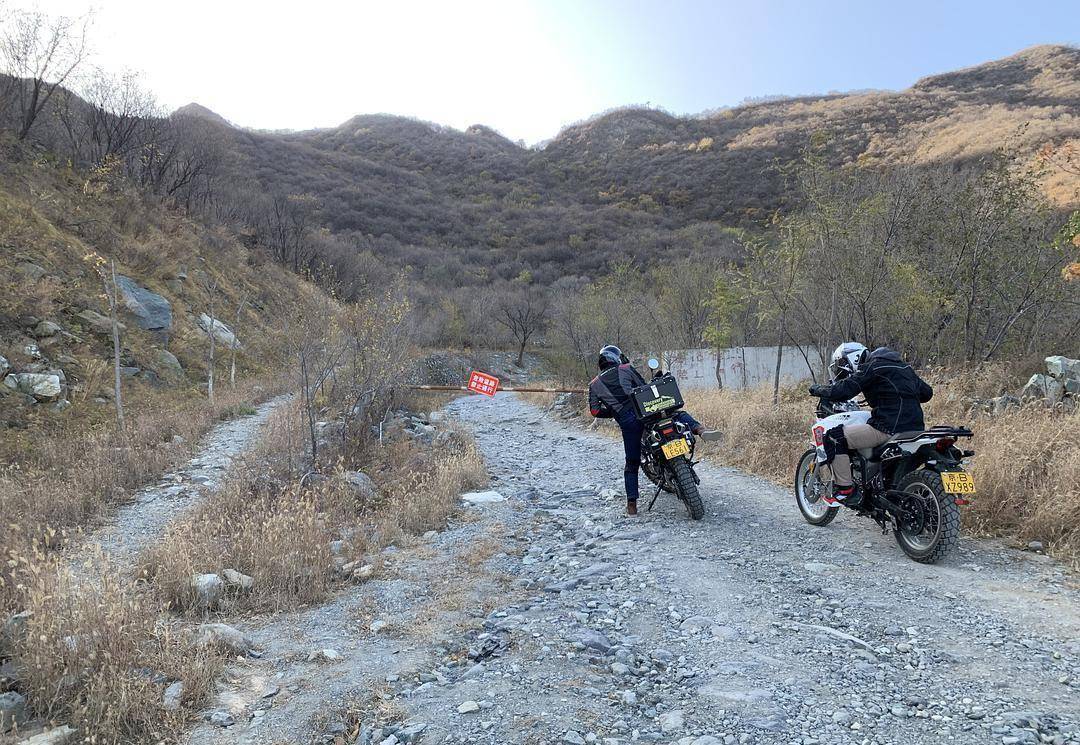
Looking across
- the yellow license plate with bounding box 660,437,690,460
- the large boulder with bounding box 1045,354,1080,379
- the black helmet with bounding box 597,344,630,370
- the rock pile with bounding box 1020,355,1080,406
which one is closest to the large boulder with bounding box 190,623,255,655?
the yellow license plate with bounding box 660,437,690,460

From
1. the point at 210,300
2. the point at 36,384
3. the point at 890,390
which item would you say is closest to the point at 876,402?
the point at 890,390

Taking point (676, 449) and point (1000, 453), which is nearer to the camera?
point (1000, 453)

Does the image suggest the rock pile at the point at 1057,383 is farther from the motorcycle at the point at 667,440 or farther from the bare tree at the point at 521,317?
the bare tree at the point at 521,317

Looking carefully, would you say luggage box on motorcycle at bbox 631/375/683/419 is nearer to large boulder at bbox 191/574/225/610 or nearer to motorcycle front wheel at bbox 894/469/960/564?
motorcycle front wheel at bbox 894/469/960/564

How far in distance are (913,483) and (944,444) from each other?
1.28 ft

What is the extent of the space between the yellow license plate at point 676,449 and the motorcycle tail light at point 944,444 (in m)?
2.29

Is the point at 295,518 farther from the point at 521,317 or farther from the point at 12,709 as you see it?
Answer: the point at 521,317

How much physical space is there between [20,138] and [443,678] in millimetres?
24446

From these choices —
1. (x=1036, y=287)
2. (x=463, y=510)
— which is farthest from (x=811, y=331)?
(x=463, y=510)

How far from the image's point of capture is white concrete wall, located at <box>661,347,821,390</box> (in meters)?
Result: 15.7

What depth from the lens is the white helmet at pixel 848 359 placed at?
18.1 feet

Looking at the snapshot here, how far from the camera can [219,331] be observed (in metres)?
19.7

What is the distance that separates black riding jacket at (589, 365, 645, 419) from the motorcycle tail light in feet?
9.66

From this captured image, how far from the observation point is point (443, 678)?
3500mm
